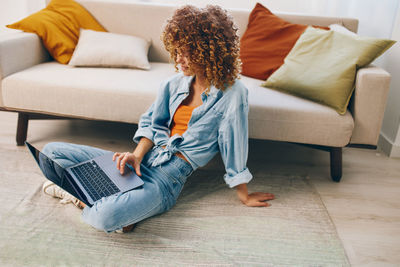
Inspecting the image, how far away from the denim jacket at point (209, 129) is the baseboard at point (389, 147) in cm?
109

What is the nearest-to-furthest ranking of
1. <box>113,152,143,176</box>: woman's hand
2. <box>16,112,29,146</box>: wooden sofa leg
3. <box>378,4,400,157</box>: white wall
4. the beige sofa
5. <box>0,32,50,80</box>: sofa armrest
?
1. <box>113,152,143,176</box>: woman's hand
2. the beige sofa
3. <box>0,32,50,80</box>: sofa armrest
4. <box>16,112,29,146</box>: wooden sofa leg
5. <box>378,4,400,157</box>: white wall

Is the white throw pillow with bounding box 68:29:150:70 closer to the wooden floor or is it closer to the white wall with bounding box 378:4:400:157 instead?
the wooden floor

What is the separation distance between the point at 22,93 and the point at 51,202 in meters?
0.61

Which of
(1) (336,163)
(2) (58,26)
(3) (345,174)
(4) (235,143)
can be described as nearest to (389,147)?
(3) (345,174)

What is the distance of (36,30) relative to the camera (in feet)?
6.47

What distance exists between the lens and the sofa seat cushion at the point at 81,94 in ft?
5.34

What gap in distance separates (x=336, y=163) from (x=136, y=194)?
97cm

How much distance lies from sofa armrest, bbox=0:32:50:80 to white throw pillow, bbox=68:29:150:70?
0.69ft

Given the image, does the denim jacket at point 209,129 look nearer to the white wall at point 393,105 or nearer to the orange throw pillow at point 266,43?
the orange throw pillow at point 266,43

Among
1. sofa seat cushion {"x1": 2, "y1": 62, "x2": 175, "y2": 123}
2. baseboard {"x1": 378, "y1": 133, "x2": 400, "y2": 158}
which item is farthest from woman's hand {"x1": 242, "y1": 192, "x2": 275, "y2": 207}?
baseboard {"x1": 378, "y1": 133, "x2": 400, "y2": 158}

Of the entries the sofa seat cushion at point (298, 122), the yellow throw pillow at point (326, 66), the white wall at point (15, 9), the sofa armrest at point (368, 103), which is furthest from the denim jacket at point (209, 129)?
the white wall at point (15, 9)

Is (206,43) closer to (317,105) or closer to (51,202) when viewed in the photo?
(317,105)

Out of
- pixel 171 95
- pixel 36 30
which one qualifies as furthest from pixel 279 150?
pixel 36 30

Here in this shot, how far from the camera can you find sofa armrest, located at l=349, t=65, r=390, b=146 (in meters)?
1.48
